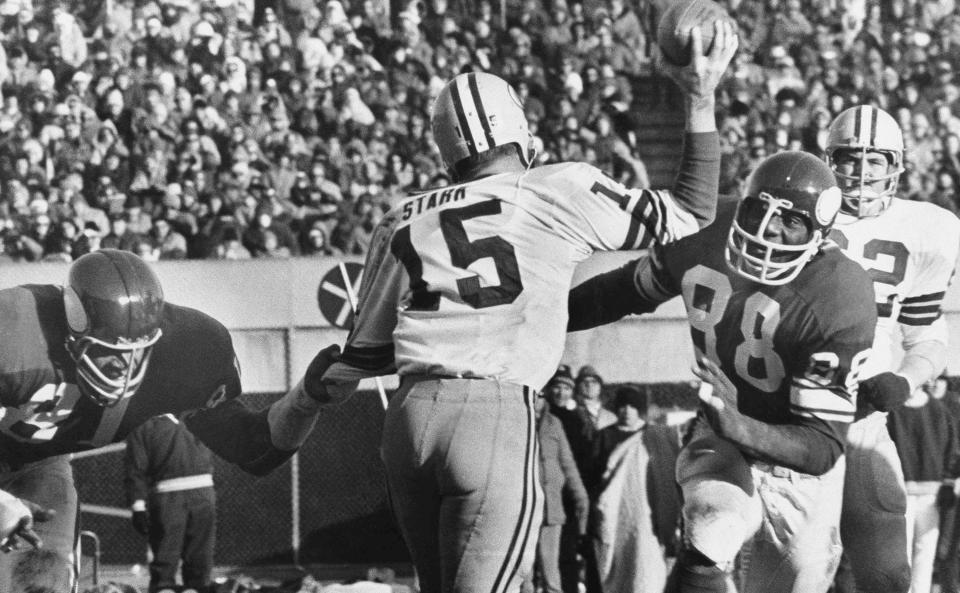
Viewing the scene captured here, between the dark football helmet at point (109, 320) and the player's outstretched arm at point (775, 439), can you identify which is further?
the dark football helmet at point (109, 320)

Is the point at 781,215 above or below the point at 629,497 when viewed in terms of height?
above

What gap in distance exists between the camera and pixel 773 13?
12.3 meters

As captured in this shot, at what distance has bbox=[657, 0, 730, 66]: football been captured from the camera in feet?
11.9

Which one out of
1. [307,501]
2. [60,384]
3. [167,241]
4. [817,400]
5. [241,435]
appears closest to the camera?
[817,400]

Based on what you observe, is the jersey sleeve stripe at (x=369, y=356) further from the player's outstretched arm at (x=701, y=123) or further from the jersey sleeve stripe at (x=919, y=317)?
the jersey sleeve stripe at (x=919, y=317)

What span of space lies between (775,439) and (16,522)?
7.30 feet

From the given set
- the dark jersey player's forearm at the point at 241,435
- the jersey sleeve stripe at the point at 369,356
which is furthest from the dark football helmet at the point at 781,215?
Result: the dark jersey player's forearm at the point at 241,435

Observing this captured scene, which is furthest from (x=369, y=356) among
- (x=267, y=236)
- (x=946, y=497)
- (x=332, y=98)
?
(x=332, y=98)

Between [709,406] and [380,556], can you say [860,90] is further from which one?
[709,406]

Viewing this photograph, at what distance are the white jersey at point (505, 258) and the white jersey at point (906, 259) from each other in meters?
1.82

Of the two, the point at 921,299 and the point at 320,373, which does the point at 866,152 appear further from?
the point at 320,373

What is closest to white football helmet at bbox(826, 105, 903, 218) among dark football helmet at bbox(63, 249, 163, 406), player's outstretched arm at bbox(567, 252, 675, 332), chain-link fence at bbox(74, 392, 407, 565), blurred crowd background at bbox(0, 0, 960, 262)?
player's outstretched arm at bbox(567, 252, 675, 332)

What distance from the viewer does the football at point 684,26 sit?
3.63m

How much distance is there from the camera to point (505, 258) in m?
3.61
